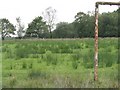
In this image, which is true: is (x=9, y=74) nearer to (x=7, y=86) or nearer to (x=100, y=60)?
(x=7, y=86)

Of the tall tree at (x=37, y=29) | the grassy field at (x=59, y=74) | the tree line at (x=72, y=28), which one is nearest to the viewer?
the grassy field at (x=59, y=74)

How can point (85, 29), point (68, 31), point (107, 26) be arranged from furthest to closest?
point (68, 31) < point (85, 29) < point (107, 26)

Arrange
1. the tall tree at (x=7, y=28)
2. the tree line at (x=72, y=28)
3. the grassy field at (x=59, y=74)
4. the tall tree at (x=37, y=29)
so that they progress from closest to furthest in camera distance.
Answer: the grassy field at (x=59, y=74) → the tree line at (x=72, y=28) → the tall tree at (x=37, y=29) → the tall tree at (x=7, y=28)

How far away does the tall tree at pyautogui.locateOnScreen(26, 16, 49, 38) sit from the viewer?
85812mm

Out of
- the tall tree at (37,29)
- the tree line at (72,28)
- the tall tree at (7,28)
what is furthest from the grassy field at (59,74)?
the tall tree at (7,28)

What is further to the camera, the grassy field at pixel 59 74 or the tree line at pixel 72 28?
the tree line at pixel 72 28

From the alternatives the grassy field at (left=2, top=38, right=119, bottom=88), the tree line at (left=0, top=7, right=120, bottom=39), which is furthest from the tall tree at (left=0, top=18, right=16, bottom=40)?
the grassy field at (left=2, top=38, right=119, bottom=88)

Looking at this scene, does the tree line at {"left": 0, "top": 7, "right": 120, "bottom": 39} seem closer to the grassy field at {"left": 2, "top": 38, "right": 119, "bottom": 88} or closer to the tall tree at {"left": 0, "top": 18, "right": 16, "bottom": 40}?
the tall tree at {"left": 0, "top": 18, "right": 16, "bottom": 40}

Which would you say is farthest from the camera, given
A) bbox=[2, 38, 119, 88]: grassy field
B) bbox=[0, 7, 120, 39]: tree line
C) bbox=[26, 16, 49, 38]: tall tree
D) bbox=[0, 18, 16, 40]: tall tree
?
bbox=[0, 18, 16, 40]: tall tree

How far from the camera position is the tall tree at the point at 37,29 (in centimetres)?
8581

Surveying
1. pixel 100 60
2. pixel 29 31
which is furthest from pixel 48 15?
pixel 100 60

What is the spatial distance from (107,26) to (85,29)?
9.07m

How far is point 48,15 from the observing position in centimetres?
9419

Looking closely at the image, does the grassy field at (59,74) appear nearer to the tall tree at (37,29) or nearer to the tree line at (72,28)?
the tree line at (72,28)
